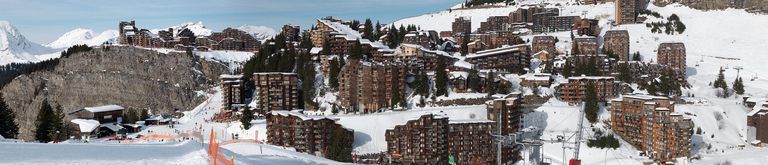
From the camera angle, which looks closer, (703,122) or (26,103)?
(703,122)

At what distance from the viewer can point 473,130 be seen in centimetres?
3606

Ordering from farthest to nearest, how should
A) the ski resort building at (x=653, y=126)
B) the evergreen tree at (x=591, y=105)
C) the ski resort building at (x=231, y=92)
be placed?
the ski resort building at (x=231, y=92)
the evergreen tree at (x=591, y=105)
the ski resort building at (x=653, y=126)

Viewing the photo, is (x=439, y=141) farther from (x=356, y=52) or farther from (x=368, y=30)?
(x=368, y=30)

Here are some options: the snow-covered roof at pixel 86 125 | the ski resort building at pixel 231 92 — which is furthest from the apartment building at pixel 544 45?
the snow-covered roof at pixel 86 125

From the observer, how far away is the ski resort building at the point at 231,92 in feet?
160

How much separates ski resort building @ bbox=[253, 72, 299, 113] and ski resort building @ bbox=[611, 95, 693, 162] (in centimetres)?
2274

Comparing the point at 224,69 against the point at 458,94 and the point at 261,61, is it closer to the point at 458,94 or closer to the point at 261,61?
the point at 261,61

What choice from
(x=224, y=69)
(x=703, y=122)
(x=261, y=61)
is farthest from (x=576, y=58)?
(x=224, y=69)

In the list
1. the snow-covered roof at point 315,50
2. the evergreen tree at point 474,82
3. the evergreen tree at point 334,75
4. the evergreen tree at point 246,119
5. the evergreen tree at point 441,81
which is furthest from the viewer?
the snow-covered roof at point 315,50

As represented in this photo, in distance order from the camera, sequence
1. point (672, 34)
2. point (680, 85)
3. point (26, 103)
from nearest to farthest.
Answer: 1. point (680, 85)
2. point (26, 103)
3. point (672, 34)

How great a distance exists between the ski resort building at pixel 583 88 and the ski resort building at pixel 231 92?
960 inches

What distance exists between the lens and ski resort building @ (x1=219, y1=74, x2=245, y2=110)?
160 feet

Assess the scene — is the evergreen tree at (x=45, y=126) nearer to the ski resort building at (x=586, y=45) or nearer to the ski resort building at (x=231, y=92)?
the ski resort building at (x=231, y=92)

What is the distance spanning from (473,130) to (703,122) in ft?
57.4
